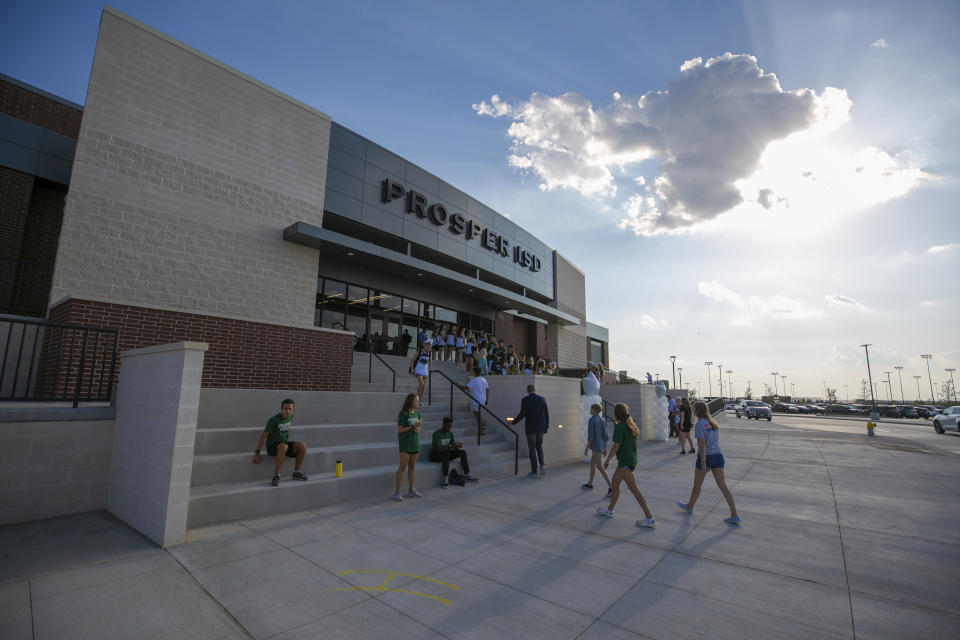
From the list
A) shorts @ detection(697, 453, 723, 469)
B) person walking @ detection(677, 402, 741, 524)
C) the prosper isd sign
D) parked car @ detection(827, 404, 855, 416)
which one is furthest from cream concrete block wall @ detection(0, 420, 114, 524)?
parked car @ detection(827, 404, 855, 416)

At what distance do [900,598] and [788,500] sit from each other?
4222 millimetres

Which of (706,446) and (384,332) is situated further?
(384,332)

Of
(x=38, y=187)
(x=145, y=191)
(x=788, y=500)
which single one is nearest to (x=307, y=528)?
(x=788, y=500)

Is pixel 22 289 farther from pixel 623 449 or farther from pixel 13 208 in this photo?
pixel 623 449

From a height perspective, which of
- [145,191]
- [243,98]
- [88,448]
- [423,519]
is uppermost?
[243,98]

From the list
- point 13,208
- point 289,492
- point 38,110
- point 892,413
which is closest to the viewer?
point 289,492

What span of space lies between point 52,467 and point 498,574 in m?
6.19

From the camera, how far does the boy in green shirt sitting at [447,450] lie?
8648 millimetres

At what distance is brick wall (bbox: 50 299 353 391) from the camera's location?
28.2ft

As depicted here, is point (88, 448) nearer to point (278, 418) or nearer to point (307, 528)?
point (278, 418)

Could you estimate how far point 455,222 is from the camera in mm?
19844

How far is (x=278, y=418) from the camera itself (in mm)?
6980

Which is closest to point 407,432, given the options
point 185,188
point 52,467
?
point 52,467

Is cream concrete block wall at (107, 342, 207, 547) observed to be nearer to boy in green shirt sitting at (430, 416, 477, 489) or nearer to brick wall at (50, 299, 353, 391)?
brick wall at (50, 299, 353, 391)
